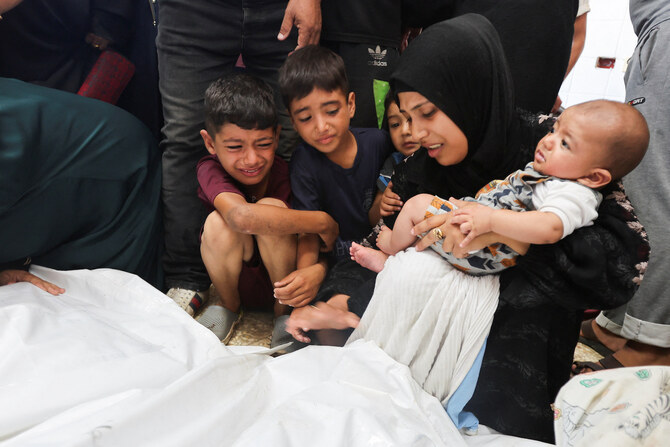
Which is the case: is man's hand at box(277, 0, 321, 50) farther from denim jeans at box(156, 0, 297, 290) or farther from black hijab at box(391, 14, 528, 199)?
black hijab at box(391, 14, 528, 199)

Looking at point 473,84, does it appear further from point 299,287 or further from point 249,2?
point 249,2

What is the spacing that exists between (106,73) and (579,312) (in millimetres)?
1665

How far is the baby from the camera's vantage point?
74cm

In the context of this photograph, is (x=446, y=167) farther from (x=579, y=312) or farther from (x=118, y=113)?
(x=118, y=113)

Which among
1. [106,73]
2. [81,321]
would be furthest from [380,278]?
[106,73]

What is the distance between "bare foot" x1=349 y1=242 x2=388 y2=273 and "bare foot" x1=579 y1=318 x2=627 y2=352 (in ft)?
2.65

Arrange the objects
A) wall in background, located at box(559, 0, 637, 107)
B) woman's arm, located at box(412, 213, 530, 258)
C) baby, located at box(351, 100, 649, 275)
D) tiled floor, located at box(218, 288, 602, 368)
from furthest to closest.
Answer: wall in background, located at box(559, 0, 637, 107)
tiled floor, located at box(218, 288, 602, 368)
woman's arm, located at box(412, 213, 530, 258)
baby, located at box(351, 100, 649, 275)

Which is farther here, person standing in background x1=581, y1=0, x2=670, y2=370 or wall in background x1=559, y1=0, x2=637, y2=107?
wall in background x1=559, y1=0, x2=637, y2=107

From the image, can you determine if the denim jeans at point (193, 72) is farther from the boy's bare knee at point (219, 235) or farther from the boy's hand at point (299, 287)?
the boy's hand at point (299, 287)

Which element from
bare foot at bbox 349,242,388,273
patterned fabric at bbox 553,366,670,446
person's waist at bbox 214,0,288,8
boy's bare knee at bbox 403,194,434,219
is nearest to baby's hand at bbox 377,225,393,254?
bare foot at bbox 349,242,388,273

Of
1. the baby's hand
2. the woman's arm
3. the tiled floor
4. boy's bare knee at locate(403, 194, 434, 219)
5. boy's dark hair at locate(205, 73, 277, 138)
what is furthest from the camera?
the tiled floor

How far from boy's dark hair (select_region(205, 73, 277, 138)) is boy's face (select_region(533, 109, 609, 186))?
2.50ft

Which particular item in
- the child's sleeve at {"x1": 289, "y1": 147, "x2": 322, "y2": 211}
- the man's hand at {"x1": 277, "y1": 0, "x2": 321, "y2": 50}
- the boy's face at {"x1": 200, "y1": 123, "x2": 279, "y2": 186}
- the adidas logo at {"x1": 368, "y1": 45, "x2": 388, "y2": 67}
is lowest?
the child's sleeve at {"x1": 289, "y1": 147, "x2": 322, "y2": 211}

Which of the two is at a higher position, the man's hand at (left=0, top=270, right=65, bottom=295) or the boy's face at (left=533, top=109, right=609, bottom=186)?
the boy's face at (left=533, top=109, right=609, bottom=186)
